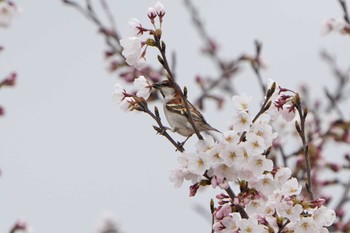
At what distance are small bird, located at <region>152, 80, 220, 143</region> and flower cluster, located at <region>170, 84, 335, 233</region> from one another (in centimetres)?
36

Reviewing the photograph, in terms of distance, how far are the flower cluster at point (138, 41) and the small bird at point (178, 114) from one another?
221mm

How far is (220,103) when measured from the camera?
7969 millimetres

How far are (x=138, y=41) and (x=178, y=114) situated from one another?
0.58 metres

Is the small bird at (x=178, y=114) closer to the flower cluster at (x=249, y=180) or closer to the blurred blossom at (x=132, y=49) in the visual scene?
the blurred blossom at (x=132, y=49)

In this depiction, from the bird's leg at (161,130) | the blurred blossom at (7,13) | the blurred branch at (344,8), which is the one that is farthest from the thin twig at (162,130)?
the blurred blossom at (7,13)

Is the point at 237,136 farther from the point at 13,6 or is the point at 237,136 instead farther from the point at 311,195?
the point at 13,6

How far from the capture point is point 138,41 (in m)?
3.23

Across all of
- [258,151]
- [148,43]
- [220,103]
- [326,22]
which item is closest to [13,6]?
[220,103]

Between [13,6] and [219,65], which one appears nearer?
[13,6]

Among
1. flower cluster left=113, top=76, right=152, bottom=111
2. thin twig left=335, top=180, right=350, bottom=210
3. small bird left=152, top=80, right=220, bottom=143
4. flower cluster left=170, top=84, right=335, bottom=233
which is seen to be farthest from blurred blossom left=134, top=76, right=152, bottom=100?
thin twig left=335, top=180, right=350, bottom=210

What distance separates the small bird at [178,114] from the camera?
3.53 meters

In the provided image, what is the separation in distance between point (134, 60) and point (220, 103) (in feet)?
15.6

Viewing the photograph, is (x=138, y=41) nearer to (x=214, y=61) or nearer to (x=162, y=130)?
(x=162, y=130)

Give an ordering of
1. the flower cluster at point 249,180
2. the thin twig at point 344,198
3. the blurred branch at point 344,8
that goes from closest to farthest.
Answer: the flower cluster at point 249,180
the blurred branch at point 344,8
the thin twig at point 344,198
